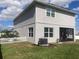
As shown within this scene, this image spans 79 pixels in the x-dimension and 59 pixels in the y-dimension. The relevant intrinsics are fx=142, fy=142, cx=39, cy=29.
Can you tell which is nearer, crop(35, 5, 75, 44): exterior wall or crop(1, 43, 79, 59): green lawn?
crop(1, 43, 79, 59): green lawn

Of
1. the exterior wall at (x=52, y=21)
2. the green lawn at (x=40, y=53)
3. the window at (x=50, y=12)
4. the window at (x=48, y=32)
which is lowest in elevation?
the green lawn at (x=40, y=53)

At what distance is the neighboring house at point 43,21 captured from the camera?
20.3 meters

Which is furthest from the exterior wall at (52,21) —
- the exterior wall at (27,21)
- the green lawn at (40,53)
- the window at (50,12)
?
the green lawn at (40,53)

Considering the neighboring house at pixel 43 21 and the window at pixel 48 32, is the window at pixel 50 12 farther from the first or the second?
the window at pixel 48 32

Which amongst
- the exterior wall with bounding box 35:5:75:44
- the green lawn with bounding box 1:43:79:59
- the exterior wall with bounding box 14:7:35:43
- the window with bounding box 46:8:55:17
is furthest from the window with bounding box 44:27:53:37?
the green lawn with bounding box 1:43:79:59

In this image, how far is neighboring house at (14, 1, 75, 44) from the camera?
20297 millimetres

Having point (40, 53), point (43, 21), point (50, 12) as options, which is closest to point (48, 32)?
point (43, 21)

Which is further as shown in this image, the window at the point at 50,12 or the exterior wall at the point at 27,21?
the window at the point at 50,12

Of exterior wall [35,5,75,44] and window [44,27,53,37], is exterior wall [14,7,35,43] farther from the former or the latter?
window [44,27,53,37]

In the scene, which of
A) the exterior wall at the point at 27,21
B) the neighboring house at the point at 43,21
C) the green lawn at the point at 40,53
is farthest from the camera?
the exterior wall at the point at 27,21

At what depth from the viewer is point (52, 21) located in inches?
872

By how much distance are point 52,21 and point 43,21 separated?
1.87 m

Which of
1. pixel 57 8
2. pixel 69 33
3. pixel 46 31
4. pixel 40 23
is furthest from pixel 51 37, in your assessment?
pixel 69 33

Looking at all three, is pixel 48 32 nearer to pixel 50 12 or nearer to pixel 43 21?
pixel 43 21
